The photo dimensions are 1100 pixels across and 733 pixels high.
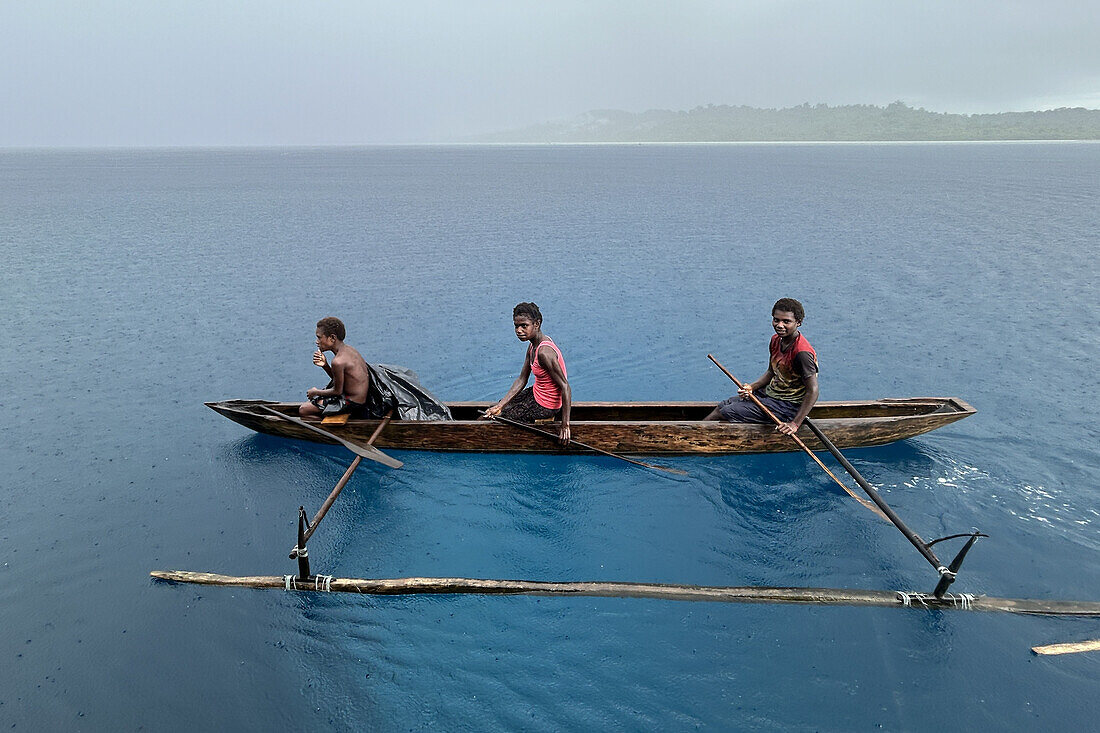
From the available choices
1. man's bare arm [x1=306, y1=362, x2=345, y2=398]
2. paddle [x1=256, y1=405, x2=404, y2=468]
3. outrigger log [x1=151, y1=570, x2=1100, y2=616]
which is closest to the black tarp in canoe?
man's bare arm [x1=306, y1=362, x2=345, y2=398]

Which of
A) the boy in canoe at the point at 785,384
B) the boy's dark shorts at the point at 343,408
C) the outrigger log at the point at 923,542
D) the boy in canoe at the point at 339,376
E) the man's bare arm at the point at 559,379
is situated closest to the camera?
the outrigger log at the point at 923,542

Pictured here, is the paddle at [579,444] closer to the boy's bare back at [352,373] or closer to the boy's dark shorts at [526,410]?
the boy's dark shorts at [526,410]

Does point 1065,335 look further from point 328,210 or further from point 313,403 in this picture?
point 328,210

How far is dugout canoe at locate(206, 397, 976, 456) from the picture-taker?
8.96 m

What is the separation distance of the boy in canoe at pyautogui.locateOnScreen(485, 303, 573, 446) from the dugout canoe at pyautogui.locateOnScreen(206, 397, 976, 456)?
221 millimetres

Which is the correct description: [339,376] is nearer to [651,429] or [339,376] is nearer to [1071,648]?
[651,429]

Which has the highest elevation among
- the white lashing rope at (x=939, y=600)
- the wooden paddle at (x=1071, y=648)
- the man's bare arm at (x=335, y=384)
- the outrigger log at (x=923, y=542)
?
the man's bare arm at (x=335, y=384)

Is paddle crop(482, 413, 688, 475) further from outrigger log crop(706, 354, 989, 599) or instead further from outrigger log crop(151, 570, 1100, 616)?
outrigger log crop(151, 570, 1100, 616)

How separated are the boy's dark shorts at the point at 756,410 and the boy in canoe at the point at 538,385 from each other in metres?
2.25

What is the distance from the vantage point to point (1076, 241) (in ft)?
88.8

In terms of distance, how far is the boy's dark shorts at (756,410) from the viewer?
8.88 metres

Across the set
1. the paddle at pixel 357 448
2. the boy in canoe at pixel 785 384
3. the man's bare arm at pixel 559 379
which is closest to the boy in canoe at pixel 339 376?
the paddle at pixel 357 448

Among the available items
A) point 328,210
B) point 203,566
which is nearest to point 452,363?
point 203,566

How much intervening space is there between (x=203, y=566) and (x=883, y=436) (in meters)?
8.94
